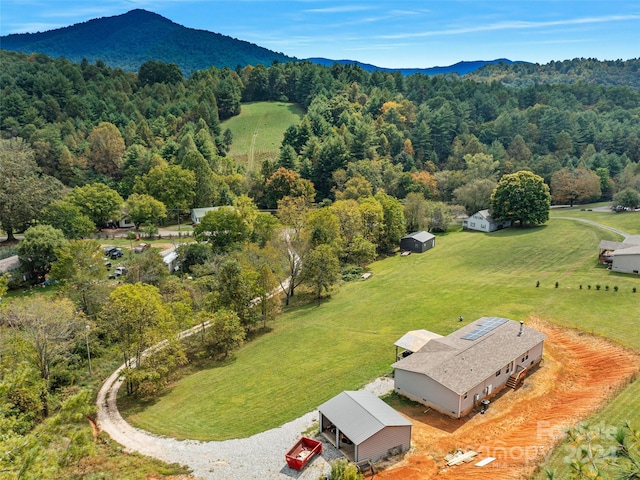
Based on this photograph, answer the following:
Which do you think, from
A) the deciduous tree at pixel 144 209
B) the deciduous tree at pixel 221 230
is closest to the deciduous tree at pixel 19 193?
the deciduous tree at pixel 144 209

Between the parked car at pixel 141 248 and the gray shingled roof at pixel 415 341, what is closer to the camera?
the gray shingled roof at pixel 415 341

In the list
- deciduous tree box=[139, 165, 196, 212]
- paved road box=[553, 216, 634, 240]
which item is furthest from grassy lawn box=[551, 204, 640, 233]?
deciduous tree box=[139, 165, 196, 212]

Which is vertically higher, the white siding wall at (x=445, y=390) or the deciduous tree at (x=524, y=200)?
the deciduous tree at (x=524, y=200)

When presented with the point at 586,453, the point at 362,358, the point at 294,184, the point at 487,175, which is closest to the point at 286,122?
the point at 294,184

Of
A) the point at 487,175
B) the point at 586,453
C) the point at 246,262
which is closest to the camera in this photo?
the point at 586,453

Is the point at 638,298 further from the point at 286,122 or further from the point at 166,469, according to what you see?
the point at 286,122

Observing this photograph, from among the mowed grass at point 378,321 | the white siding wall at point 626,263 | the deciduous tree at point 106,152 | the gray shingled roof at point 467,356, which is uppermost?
the deciduous tree at point 106,152

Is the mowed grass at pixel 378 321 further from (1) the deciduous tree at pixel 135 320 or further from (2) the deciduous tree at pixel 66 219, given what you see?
(2) the deciduous tree at pixel 66 219

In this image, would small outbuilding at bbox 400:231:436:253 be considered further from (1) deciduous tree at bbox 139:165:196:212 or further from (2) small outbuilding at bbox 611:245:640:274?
(1) deciduous tree at bbox 139:165:196:212
